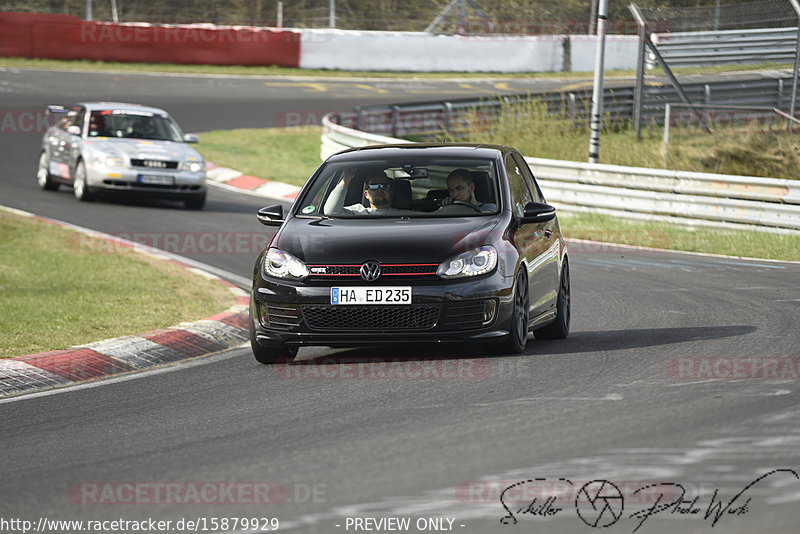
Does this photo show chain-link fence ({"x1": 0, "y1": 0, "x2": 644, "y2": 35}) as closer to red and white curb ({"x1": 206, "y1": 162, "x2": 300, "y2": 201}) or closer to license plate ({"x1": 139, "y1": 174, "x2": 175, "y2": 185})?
red and white curb ({"x1": 206, "y1": 162, "x2": 300, "y2": 201})

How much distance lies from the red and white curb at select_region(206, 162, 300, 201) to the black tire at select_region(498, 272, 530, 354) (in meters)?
15.5

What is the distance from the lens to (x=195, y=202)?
2195 centimetres

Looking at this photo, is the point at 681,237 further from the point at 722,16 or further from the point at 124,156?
the point at 722,16

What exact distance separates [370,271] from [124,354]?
2.28m

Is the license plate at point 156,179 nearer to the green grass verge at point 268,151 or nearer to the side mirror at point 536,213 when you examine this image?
the green grass verge at point 268,151

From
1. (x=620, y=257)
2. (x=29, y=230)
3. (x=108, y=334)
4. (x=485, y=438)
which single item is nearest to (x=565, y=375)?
(x=485, y=438)

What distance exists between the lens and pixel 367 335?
863 centimetres

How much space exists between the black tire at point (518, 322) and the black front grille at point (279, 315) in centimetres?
144

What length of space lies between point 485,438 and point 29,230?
1251cm

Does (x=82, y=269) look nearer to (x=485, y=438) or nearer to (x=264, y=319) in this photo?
(x=264, y=319)

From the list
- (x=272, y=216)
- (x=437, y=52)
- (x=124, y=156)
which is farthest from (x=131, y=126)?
(x=437, y=52)

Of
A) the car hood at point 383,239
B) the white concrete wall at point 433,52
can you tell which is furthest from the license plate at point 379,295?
the white concrete wall at point 433,52

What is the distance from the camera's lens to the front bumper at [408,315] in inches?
338

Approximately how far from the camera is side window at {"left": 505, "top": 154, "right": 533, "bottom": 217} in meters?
9.84
